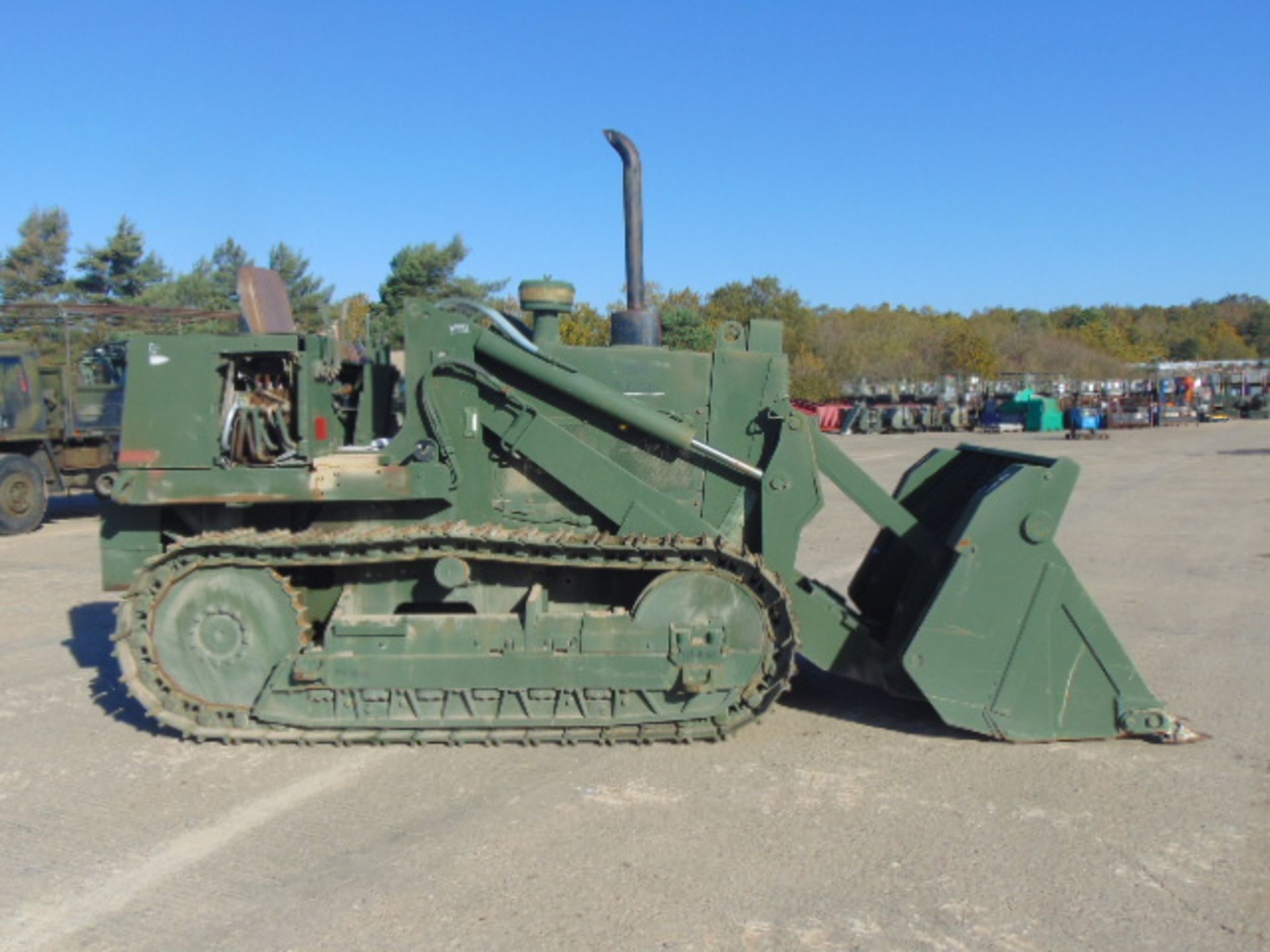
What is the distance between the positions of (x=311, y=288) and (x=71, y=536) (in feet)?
94.3

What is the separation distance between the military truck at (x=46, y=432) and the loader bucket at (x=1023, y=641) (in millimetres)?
13044

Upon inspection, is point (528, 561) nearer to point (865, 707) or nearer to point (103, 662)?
point (865, 707)

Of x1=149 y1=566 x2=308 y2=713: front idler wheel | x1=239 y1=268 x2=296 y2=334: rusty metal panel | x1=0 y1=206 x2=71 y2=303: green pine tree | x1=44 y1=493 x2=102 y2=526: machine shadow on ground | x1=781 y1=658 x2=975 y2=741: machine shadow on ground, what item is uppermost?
x1=0 y1=206 x2=71 y2=303: green pine tree

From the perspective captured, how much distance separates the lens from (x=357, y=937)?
3906 mm

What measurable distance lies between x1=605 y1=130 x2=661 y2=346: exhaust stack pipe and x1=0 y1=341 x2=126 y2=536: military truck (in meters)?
10.7

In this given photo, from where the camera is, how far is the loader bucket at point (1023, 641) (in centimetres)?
564

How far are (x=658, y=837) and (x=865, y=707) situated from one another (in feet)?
7.53

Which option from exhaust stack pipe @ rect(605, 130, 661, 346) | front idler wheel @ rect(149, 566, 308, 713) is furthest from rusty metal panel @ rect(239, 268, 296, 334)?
exhaust stack pipe @ rect(605, 130, 661, 346)

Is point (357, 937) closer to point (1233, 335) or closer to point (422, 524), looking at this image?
point (422, 524)

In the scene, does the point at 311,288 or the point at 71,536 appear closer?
the point at 71,536

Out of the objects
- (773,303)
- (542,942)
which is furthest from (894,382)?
(542,942)

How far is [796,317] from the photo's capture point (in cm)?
7181

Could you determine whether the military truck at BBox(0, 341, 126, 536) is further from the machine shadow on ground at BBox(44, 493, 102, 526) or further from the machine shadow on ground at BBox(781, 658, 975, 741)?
the machine shadow on ground at BBox(781, 658, 975, 741)

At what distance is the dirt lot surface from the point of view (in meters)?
3.96
